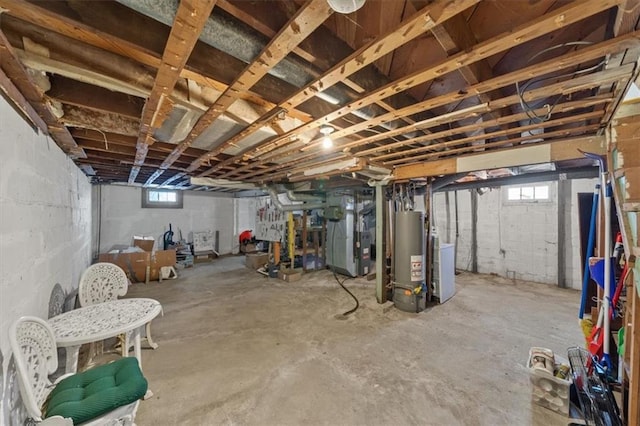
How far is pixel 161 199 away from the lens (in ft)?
22.5

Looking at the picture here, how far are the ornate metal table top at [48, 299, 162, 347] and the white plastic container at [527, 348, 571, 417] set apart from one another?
9.51 feet

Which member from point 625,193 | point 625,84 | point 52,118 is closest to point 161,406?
point 52,118

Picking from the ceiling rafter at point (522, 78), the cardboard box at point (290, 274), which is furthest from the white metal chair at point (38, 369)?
the cardboard box at point (290, 274)

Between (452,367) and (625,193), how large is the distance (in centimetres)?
188

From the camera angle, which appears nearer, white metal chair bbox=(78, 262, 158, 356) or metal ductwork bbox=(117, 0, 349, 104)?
metal ductwork bbox=(117, 0, 349, 104)

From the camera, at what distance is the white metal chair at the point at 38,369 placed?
1076 millimetres

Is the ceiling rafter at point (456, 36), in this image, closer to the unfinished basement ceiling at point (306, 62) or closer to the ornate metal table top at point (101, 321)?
the unfinished basement ceiling at point (306, 62)

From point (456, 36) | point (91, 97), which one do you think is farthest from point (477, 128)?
point (91, 97)

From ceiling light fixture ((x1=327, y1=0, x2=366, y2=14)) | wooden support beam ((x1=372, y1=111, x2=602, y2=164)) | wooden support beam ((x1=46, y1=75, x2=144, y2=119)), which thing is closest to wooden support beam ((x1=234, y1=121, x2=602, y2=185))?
wooden support beam ((x1=372, y1=111, x2=602, y2=164))

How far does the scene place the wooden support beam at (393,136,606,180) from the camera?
2186 millimetres

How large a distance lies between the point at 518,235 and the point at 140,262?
805cm

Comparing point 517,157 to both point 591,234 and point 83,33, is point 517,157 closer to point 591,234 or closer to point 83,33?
point 591,234

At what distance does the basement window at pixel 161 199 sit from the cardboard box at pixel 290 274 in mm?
4041

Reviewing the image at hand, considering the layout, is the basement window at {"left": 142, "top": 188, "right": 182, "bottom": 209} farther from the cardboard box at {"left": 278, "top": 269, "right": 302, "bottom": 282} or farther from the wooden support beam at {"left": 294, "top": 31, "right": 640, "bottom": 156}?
the wooden support beam at {"left": 294, "top": 31, "right": 640, "bottom": 156}
